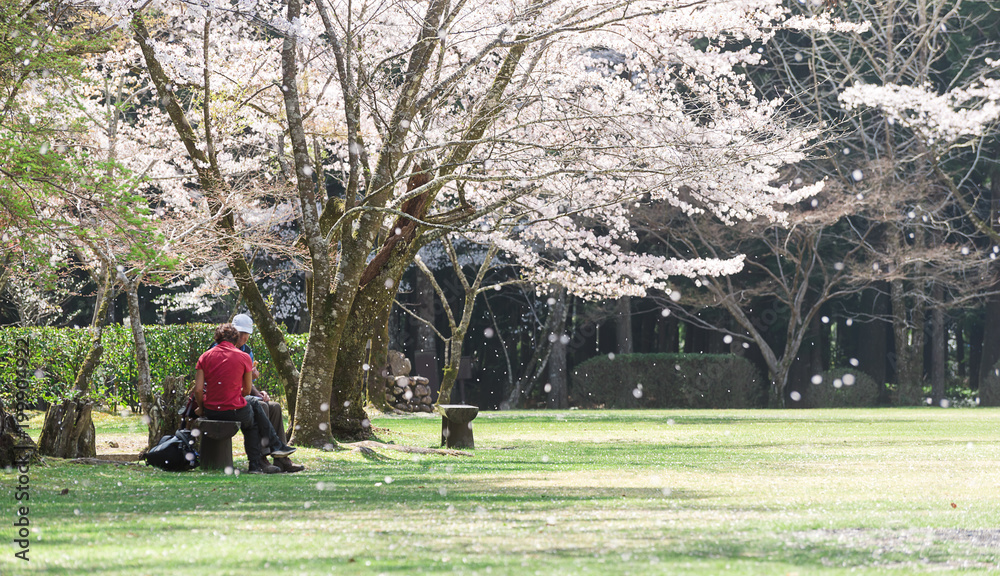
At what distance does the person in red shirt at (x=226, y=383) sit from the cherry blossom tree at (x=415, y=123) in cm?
273

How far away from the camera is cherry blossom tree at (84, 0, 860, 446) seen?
500 inches

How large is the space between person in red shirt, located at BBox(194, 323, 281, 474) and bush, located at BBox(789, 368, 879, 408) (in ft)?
82.9

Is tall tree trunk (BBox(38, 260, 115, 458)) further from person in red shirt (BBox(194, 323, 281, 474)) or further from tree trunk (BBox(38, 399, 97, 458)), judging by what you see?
person in red shirt (BBox(194, 323, 281, 474))

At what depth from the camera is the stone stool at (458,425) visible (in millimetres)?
13992

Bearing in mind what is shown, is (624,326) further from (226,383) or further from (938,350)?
(226,383)

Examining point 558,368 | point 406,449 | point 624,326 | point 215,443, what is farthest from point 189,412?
point 624,326

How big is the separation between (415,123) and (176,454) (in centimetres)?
561

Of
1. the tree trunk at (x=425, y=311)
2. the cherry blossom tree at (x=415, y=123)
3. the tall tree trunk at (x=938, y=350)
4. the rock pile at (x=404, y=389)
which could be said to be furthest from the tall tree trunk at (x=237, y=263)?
the tall tree trunk at (x=938, y=350)

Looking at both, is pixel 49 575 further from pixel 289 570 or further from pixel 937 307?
pixel 937 307

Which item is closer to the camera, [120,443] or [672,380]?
[120,443]

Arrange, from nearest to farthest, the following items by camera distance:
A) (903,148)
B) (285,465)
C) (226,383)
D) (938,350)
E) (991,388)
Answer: (226,383) → (285,465) → (903,148) → (991,388) → (938,350)

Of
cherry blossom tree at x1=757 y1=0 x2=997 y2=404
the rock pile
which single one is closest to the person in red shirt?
the rock pile

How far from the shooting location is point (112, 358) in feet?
67.1

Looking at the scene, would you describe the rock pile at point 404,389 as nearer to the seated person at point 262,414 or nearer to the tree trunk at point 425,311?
the tree trunk at point 425,311
